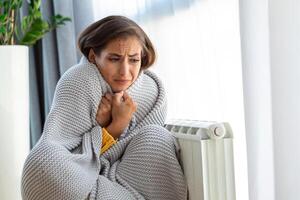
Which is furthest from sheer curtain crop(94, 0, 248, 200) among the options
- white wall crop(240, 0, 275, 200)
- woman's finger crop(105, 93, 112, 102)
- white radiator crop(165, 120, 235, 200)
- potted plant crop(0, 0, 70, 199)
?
potted plant crop(0, 0, 70, 199)

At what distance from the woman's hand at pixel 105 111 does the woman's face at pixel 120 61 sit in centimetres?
4

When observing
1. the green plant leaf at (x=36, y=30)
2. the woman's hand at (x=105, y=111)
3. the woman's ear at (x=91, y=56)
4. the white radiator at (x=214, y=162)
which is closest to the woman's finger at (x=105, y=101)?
the woman's hand at (x=105, y=111)

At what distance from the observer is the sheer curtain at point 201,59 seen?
55.9 inches

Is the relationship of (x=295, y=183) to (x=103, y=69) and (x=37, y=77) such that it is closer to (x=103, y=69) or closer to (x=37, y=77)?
(x=103, y=69)

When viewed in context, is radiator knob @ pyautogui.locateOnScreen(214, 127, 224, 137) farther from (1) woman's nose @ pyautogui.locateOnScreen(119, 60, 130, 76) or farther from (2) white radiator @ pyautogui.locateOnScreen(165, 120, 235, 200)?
(1) woman's nose @ pyautogui.locateOnScreen(119, 60, 130, 76)

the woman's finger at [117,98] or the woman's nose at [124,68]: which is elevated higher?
the woman's nose at [124,68]

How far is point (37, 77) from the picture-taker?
2.47 metres

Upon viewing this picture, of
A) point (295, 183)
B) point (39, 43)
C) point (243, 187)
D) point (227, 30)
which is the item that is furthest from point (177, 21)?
point (39, 43)

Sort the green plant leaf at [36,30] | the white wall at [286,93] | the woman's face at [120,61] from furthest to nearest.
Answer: the green plant leaf at [36,30] → the woman's face at [120,61] → the white wall at [286,93]

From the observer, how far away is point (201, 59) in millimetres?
1571

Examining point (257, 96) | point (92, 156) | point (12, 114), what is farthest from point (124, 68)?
point (12, 114)

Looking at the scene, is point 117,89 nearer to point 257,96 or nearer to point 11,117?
point 257,96

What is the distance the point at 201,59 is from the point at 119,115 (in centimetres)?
38

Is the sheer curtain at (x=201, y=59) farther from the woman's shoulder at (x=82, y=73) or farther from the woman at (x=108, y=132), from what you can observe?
the woman's shoulder at (x=82, y=73)
